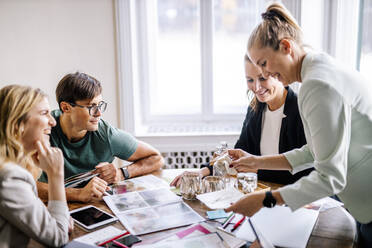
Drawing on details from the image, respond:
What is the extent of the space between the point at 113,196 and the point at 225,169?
20.3 inches

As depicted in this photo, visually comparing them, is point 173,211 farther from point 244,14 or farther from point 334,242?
point 244,14

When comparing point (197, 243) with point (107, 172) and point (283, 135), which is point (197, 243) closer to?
point (107, 172)

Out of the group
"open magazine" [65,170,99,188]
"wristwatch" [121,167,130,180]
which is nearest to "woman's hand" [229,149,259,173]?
"wristwatch" [121,167,130,180]

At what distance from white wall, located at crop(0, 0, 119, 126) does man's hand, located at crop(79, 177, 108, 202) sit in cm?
141

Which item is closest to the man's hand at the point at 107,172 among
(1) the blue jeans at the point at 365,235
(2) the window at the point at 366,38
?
(1) the blue jeans at the point at 365,235

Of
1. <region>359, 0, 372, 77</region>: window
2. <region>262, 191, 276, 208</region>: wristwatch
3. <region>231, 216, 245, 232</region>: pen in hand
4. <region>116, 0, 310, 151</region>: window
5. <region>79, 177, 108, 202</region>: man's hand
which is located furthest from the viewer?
<region>116, 0, 310, 151</region>: window

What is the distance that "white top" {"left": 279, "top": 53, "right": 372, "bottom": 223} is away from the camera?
1.02 meters

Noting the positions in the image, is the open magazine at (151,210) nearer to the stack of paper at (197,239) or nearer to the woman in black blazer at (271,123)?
the stack of paper at (197,239)

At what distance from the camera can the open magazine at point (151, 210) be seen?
124cm

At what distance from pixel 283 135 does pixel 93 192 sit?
3.27 ft

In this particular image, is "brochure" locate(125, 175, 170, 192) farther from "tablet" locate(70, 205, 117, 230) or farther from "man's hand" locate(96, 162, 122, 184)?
"tablet" locate(70, 205, 117, 230)

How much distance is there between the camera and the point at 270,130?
1.97m

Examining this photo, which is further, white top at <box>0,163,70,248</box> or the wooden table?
the wooden table

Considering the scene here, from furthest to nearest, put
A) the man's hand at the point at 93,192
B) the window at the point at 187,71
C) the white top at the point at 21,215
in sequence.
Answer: the window at the point at 187,71 → the man's hand at the point at 93,192 → the white top at the point at 21,215
